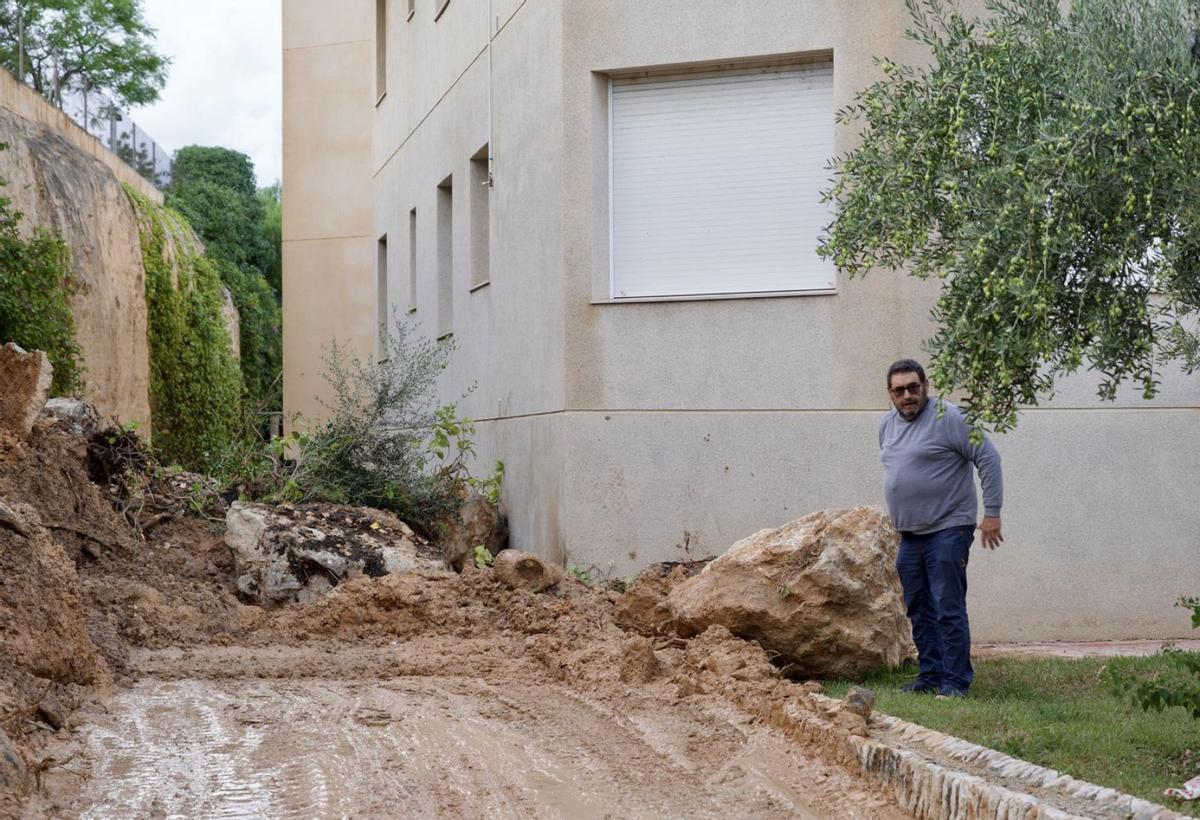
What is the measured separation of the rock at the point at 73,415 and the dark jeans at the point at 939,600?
780cm

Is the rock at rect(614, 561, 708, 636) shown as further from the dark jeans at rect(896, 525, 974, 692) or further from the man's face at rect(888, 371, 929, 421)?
the man's face at rect(888, 371, 929, 421)

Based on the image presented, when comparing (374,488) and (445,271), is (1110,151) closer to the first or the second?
(374,488)

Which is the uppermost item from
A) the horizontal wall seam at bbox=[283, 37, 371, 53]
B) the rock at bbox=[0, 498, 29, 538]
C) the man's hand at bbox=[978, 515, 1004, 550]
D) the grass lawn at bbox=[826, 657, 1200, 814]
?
the horizontal wall seam at bbox=[283, 37, 371, 53]

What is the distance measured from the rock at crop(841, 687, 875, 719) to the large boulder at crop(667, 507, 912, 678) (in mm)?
1528

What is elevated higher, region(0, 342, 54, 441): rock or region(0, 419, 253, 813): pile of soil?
region(0, 342, 54, 441): rock

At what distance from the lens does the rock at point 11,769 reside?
565 cm

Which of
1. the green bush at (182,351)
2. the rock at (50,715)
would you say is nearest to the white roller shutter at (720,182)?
the rock at (50,715)

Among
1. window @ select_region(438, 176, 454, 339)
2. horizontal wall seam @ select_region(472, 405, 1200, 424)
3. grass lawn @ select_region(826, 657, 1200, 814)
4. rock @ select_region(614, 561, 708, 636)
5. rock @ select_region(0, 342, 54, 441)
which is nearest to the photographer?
grass lawn @ select_region(826, 657, 1200, 814)

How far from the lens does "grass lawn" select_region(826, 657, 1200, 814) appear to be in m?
5.92

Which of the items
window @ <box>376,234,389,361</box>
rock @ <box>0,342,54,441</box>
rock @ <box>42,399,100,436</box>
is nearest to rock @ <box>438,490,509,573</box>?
rock @ <box>42,399,100,436</box>

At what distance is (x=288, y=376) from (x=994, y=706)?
20.3m

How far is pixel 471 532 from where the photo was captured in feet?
44.2

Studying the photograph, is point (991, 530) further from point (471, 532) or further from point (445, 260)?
point (445, 260)

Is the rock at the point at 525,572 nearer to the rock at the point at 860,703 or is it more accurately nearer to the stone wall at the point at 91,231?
the rock at the point at 860,703
